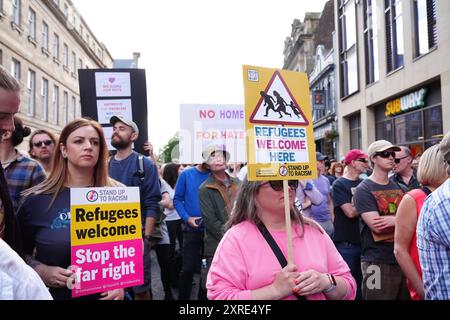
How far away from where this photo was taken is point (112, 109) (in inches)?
146

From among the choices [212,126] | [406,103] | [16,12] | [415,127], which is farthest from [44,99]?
[212,126]

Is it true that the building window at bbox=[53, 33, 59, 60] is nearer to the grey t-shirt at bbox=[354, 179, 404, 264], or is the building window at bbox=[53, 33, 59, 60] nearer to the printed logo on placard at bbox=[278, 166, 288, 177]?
the grey t-shirt at bbox=[354, 179, 404, 264]

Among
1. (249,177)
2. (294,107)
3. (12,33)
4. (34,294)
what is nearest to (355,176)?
(294,107)

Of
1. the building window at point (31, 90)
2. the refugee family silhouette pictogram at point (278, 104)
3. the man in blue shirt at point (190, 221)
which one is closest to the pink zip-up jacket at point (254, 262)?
the refugee family silhouette pictogram at point (278, 104)

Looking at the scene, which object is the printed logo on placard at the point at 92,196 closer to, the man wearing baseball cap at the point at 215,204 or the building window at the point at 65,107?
the man wearing baseball cap at the point at 215,204

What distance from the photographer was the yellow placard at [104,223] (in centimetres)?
209

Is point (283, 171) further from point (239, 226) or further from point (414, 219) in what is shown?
point (414, 219)

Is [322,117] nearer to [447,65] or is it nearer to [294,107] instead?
[447,65]

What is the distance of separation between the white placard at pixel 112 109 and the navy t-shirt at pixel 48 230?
1534mm

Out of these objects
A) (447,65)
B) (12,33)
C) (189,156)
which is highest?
(12,33)

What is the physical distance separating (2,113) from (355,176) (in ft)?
12.6

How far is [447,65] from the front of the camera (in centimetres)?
1144

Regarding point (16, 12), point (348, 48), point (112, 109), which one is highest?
point (16, 12)

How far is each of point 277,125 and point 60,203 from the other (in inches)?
53.6
